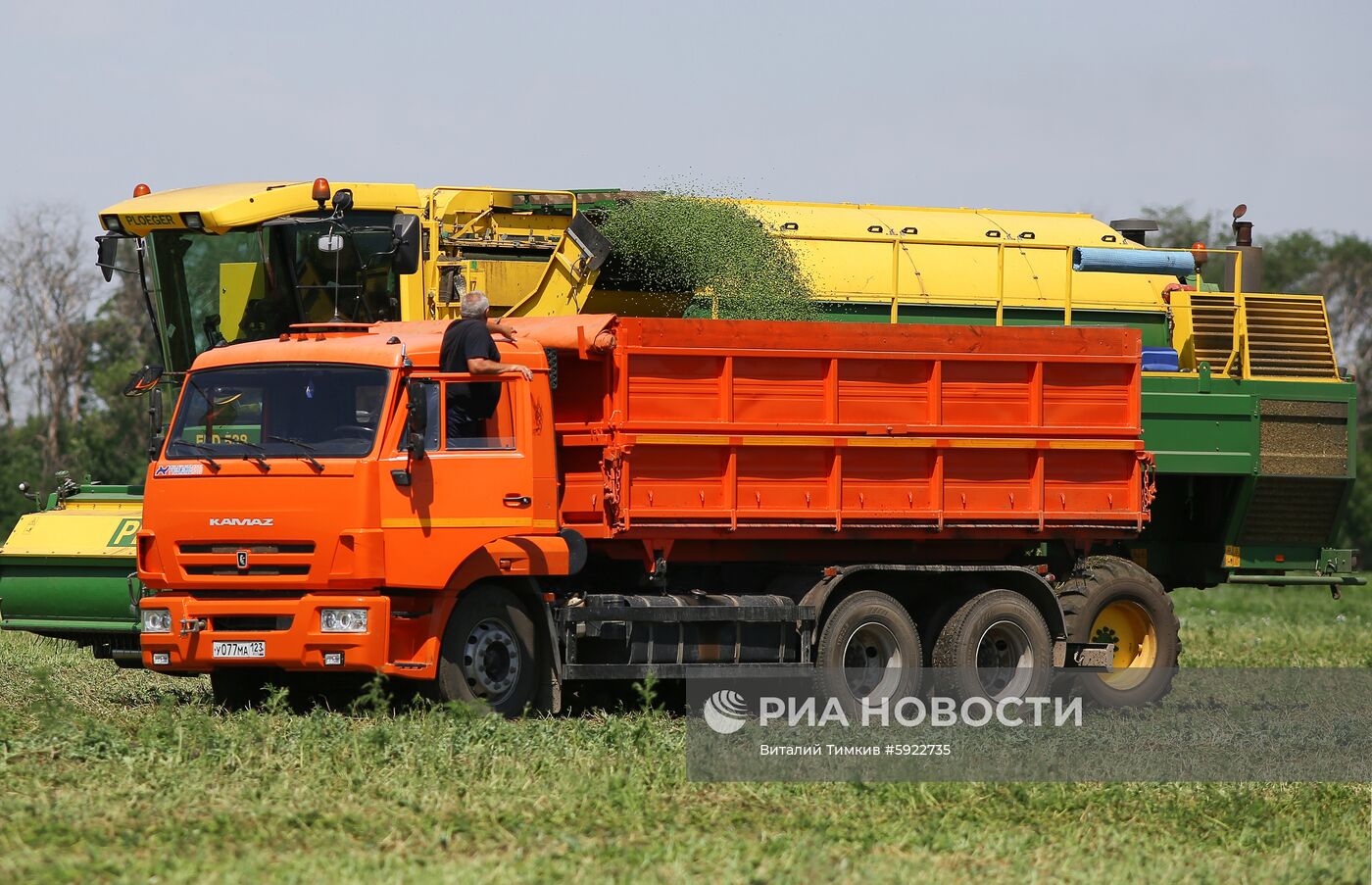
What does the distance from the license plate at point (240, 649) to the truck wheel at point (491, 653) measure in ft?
3.85

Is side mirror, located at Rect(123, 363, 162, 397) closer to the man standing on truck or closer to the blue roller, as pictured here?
the man standing on truck

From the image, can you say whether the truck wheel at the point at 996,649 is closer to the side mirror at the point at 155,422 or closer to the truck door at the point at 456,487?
the truck door at the point at 456,487

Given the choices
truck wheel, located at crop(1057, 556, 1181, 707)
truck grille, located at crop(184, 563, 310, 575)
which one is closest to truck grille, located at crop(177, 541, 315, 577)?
truck grille, located at crop(184, 563, 310, 575)

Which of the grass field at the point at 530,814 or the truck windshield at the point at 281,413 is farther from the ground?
the truck windshield at the point at 281,413

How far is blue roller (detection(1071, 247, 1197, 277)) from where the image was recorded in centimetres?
1811

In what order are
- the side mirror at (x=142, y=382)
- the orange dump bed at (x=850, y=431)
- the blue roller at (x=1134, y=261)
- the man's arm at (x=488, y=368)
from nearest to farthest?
the man's arm at (x=488, y=368) → the orange dump bed at (x=850, y=431) → the side mirror at (x=142, y=382) → the blue roller at (x=1134, y=261)

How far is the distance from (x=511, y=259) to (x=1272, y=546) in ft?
24.0

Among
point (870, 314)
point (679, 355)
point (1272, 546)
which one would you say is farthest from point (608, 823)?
point (1272, 546)

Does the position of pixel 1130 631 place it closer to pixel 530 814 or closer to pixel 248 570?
pixel 248 570

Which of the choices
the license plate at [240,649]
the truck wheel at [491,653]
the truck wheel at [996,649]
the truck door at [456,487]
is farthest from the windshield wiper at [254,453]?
the truck wheel at [996,649]

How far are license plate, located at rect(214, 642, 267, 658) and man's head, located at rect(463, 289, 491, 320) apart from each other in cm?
262

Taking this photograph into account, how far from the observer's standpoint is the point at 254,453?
506 inches

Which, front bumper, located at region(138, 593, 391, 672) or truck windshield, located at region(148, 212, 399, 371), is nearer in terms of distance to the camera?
front bumper, located at region(138, 593, 391, 672)

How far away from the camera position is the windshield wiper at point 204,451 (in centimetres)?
1282
